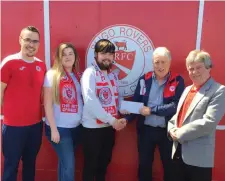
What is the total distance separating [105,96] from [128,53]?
2.18 ft

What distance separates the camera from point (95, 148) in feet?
9.21

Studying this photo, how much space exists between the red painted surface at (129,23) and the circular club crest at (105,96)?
60 centimetres

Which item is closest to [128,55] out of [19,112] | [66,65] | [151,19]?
[151,19]

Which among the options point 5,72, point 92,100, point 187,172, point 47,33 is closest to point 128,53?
point 92,100

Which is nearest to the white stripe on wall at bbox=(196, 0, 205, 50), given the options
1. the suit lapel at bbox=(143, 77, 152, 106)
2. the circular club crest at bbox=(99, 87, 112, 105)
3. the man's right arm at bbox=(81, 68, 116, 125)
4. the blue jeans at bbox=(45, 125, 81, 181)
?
the suit lapel at bbox=(143, 77, 152, 106)

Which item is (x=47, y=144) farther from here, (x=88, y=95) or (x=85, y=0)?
(x=85, y=0)

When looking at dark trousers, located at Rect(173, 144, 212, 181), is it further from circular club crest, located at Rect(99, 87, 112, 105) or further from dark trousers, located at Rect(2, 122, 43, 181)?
dark trousers, located at Rect(2, 122, 43, 181)

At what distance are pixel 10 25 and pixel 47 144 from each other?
149cm

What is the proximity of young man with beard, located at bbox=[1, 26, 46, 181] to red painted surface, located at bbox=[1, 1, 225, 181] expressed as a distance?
0.60m

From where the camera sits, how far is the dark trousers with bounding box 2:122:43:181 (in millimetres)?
2689

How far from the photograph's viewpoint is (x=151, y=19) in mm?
3094

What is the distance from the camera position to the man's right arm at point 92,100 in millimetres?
2662

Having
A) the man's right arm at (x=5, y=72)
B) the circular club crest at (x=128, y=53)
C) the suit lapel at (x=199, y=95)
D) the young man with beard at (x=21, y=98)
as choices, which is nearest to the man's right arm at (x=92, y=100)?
the young man with beard at (x=21, y=98)

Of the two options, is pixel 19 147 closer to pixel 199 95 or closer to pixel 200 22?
pixel 199 95
